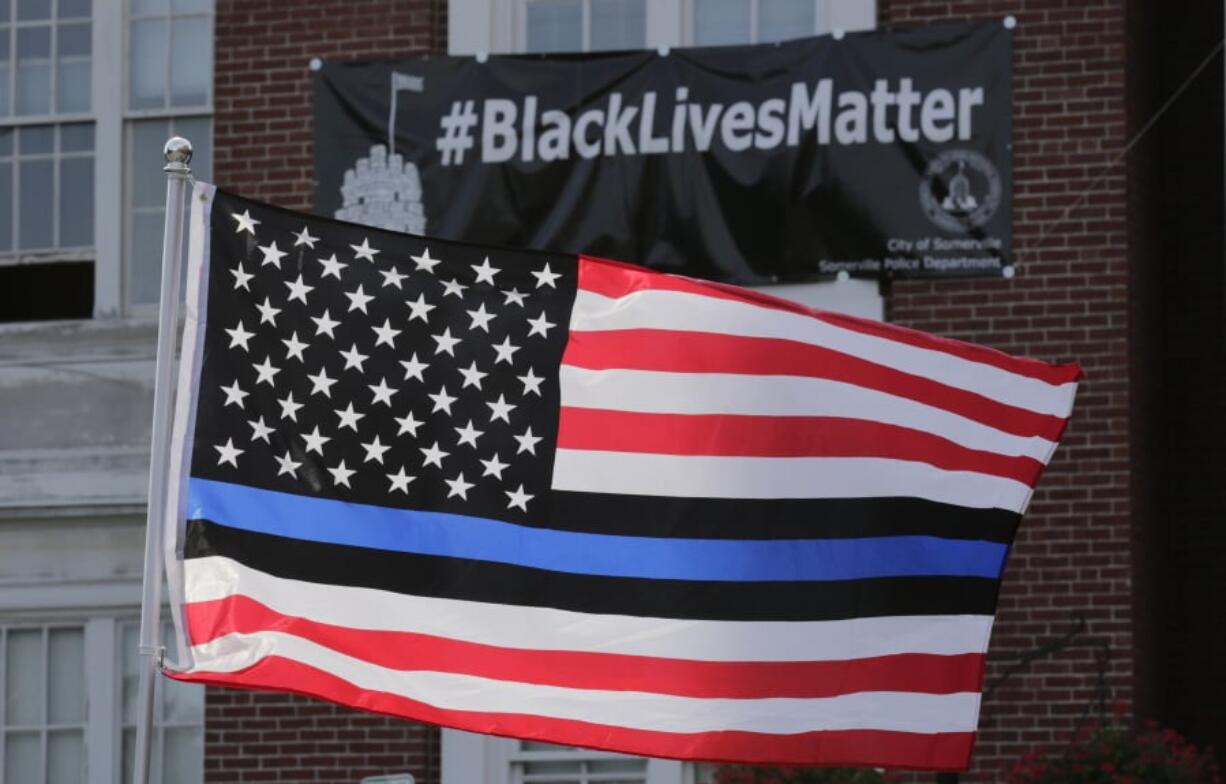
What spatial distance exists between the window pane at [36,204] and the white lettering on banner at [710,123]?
8.65 feet

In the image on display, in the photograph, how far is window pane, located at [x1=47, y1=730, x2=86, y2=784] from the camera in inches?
574

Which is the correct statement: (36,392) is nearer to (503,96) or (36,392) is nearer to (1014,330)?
(503,96)

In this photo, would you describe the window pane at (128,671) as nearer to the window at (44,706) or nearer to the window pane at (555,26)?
the window at (44,706)

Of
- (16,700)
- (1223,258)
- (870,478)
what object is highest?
(1223,258)

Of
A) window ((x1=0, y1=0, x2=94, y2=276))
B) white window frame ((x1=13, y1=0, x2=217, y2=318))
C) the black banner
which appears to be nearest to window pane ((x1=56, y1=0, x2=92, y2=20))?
window ((x1=0, y1=0, x2=94, y2=276))

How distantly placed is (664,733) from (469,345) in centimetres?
149

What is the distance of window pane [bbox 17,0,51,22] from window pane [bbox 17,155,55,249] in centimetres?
94

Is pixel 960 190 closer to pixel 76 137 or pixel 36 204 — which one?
pixel 76 137

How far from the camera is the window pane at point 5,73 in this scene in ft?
49.8

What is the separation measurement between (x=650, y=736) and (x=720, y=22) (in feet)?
23.9

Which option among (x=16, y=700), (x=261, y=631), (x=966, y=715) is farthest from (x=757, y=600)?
(x=16, y=700)

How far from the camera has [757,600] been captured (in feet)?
27.2

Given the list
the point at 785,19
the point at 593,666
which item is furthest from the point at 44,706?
the point at 593,666

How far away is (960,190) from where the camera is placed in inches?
538
